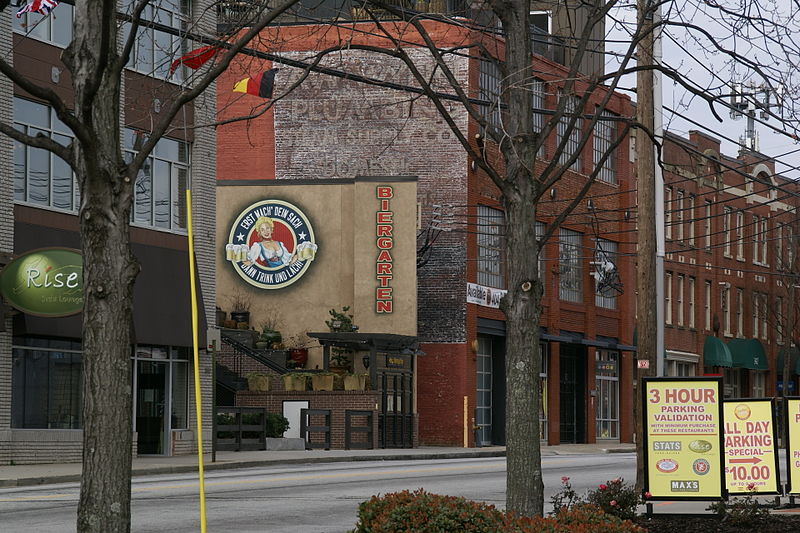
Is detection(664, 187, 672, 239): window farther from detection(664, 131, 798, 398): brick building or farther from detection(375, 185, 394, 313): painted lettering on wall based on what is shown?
detection(375, 185, 394, 313): painted lettering on wall


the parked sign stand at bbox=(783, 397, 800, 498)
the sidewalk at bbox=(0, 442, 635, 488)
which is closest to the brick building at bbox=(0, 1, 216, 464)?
the sidewalk at bbox=(0, 442, 635, 488)

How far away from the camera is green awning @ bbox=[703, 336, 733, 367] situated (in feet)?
200

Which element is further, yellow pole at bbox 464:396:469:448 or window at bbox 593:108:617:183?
window at bbox 593:108:617:183

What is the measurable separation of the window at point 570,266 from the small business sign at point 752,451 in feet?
106

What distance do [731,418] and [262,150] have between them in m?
30.0

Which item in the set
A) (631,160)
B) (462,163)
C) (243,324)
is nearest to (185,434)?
(243,324)

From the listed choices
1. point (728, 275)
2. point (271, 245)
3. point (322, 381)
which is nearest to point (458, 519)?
point (322, 381)

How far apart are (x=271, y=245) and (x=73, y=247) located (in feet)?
51.1

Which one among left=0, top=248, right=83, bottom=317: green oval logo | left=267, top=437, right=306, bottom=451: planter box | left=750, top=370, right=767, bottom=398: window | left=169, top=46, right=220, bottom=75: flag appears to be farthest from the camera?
left=750, top=370, right=767, bottom=398: window

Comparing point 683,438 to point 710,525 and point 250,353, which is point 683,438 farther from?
point 250,353

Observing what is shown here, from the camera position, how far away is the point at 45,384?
28969 mm

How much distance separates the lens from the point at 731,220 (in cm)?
6350

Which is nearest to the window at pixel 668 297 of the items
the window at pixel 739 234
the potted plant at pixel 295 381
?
the window at pixel 739 234

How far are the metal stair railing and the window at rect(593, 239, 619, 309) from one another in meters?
16.4
